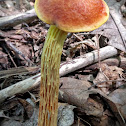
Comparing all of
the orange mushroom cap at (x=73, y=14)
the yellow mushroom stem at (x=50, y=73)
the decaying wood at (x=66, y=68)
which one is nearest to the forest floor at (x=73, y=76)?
the decaying wood at (x=66, y=68)

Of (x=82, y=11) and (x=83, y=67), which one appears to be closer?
(x=82, y=11)

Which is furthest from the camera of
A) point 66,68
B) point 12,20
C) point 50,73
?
point 12,20

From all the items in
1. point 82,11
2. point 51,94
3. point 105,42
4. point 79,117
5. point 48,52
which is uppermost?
point 82,11

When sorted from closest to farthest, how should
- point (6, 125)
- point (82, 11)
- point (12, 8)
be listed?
point (82, 11) → point (6, 125) → point (12, 8)

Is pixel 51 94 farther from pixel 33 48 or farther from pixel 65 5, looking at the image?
pixel 33 48

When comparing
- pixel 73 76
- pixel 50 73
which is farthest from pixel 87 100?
pixel 50 73

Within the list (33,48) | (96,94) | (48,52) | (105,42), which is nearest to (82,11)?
(48,52)

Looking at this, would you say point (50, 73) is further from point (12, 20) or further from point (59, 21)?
point (12, 20)

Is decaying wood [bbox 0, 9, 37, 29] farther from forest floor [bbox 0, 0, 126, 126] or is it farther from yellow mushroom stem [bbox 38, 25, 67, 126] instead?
yellow mushroom stem [bbox 38, 25, 67, 126]
